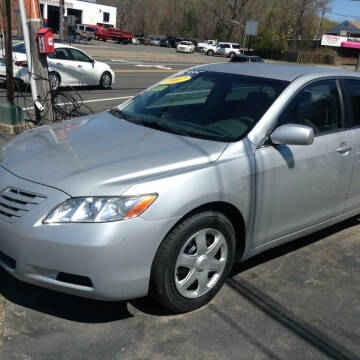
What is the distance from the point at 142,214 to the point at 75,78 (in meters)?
13.0

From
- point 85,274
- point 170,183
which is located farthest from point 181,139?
point 85,274

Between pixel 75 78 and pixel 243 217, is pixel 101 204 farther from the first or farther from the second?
pixel 75 78

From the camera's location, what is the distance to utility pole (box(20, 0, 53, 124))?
7.68 meters

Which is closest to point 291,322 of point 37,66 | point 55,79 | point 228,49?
point 37,66

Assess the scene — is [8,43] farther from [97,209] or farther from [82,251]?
[82,251]

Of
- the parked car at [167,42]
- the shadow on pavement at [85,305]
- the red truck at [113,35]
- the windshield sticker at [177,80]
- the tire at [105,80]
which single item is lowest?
the parked car at [167,42]

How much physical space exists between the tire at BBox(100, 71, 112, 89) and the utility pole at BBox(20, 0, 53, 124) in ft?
25.6

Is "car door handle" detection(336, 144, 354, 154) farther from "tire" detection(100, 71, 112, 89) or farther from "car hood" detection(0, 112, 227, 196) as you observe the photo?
"tire" detection(100, 71, 112, 89)

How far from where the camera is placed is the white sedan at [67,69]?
13211mm

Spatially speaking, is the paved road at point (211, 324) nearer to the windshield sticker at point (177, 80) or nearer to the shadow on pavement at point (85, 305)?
the shadow on pavement at point (85, 305)

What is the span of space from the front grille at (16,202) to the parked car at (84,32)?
170ft

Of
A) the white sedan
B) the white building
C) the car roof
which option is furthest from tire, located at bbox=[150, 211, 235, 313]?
the white building

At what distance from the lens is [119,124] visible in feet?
12.6

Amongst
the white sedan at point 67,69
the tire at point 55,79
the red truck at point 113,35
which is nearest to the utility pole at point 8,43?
the white sedan at point 67,69
